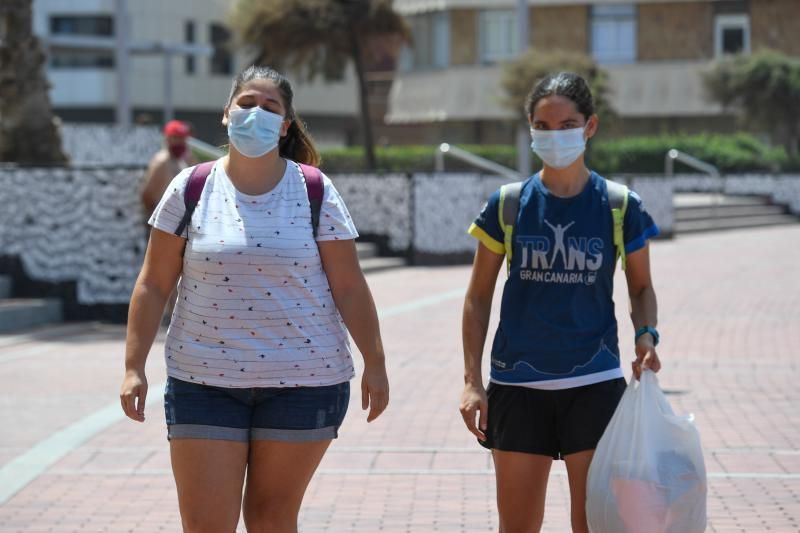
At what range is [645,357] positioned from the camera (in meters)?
4.34

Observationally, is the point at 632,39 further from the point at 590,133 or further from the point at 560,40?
the point at 590,133

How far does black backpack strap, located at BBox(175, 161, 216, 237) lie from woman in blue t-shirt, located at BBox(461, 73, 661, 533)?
84 cm

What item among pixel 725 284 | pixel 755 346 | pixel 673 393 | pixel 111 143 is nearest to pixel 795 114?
pixel 111 143

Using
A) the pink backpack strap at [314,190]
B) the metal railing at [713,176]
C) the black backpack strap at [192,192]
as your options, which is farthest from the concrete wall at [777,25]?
the black backpack strap at [192,192]

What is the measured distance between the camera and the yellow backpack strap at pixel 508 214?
4.45 metres

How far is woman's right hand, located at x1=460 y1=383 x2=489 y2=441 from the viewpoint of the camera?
176 inches

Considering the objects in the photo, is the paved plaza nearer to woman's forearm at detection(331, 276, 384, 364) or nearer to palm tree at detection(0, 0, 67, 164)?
woman's forearm at detection(331, 276, 384, 364)

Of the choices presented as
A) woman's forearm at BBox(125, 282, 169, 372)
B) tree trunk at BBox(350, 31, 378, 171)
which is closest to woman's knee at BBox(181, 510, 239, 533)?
woman's forearm at BBox(125, 282, 169, 372)

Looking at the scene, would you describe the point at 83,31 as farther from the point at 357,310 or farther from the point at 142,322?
the point at 357,310

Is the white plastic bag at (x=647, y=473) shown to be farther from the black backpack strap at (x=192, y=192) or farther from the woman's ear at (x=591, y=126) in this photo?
the black backpack strap at (x=192, y=192)

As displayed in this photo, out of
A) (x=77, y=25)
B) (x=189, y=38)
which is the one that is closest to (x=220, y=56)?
(x=189, y=38)

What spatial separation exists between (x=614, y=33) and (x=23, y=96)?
35787 millimetres

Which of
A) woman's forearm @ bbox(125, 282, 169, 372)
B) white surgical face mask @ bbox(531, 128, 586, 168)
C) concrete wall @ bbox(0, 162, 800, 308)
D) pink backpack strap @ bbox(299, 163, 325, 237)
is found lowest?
concrete wall @ bbox(0, 162, 800, 308)

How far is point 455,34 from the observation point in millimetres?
50531
